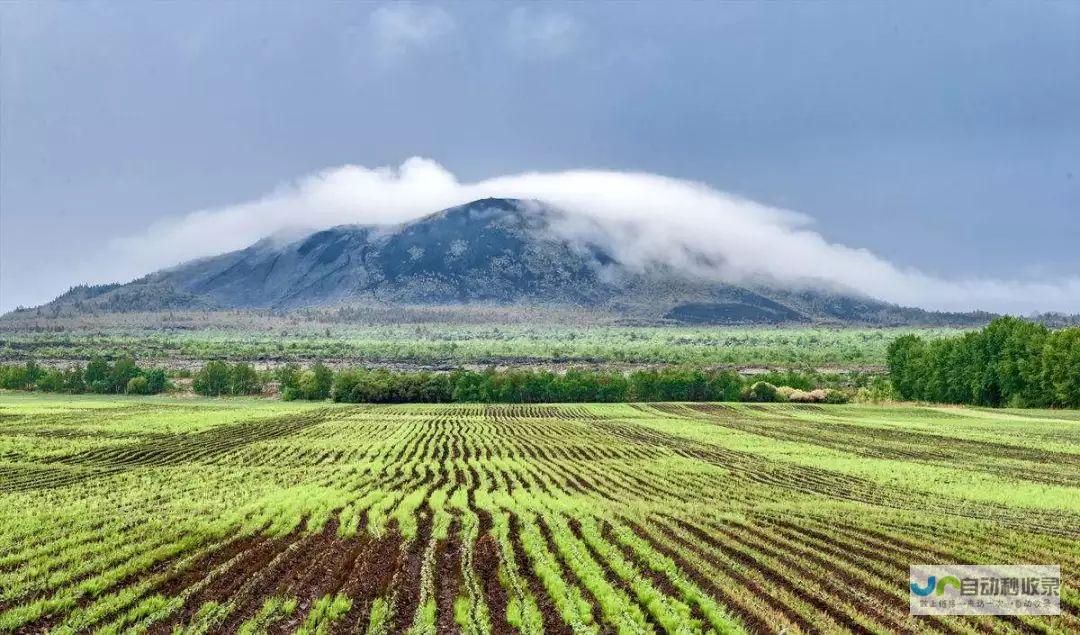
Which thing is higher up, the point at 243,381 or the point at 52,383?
the point at 243,381

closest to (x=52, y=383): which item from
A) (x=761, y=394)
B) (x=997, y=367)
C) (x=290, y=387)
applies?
(x=290, y=387)

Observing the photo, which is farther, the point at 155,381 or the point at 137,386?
the point at 155,381

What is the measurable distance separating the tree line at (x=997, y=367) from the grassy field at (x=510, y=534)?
48.1 meters

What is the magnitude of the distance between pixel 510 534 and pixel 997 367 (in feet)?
367

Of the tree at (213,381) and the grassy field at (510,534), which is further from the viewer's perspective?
the tree at (213,381)

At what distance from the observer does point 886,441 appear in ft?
226

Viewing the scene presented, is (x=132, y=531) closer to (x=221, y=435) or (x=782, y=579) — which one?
(x=782, y=579)

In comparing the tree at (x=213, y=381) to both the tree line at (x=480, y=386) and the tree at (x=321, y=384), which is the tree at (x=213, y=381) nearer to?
the tree line at (x=480, y=386)

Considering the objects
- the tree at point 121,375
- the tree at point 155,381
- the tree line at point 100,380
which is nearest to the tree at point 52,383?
the tree line at point 100,380

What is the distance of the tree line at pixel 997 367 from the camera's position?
99.8m

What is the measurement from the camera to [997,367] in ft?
364

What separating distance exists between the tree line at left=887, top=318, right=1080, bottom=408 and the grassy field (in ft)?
158

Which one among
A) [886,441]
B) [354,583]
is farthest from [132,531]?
[886,441]

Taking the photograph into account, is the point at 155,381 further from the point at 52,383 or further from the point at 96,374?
the point at 52,383
